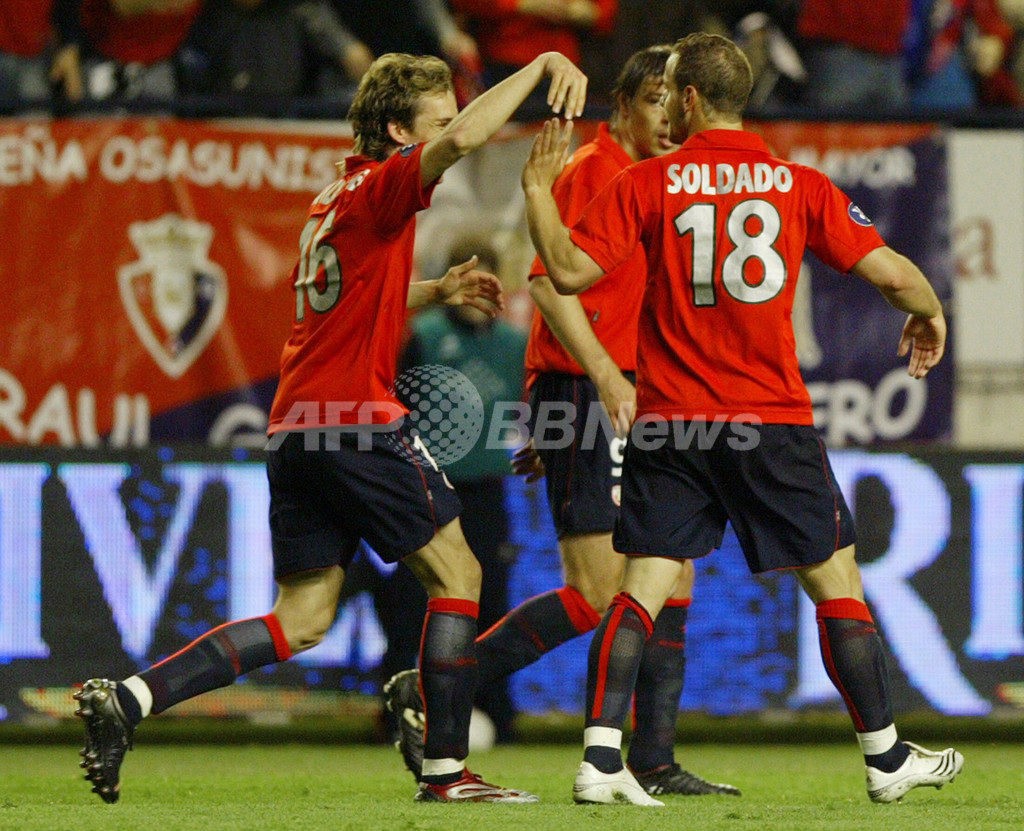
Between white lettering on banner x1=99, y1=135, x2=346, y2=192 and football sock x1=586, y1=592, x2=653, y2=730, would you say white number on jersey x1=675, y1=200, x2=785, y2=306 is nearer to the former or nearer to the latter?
football sock x1=586, y1=592, x2=653, y2=730

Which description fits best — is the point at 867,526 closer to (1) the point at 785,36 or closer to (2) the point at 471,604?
(2) the point at 471,604

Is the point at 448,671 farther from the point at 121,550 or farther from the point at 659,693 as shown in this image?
the point at 121,550

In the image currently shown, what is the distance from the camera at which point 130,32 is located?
28.4 feet

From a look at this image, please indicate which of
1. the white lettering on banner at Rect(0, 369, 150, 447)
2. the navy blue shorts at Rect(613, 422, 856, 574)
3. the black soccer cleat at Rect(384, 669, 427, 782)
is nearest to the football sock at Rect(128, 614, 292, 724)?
the black soccer cleat at Rect(384, 669, 427, 782)

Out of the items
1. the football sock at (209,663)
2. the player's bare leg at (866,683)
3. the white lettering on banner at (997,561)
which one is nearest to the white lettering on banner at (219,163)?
the white lettering on banner at (997,561)

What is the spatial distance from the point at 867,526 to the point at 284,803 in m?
2.86

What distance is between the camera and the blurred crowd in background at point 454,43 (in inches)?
338

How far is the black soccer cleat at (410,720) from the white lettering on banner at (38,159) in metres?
4.17

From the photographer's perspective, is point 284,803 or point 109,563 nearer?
point 284,803

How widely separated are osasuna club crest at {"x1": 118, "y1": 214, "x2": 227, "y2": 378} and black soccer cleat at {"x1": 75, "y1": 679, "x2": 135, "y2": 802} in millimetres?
3880

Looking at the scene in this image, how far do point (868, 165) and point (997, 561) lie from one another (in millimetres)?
2677

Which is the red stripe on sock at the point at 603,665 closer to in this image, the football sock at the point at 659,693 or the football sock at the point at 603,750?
the football sock at the point at 603,750

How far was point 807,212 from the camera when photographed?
4.28 m

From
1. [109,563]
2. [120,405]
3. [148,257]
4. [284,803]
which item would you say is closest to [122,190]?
[148,257]
